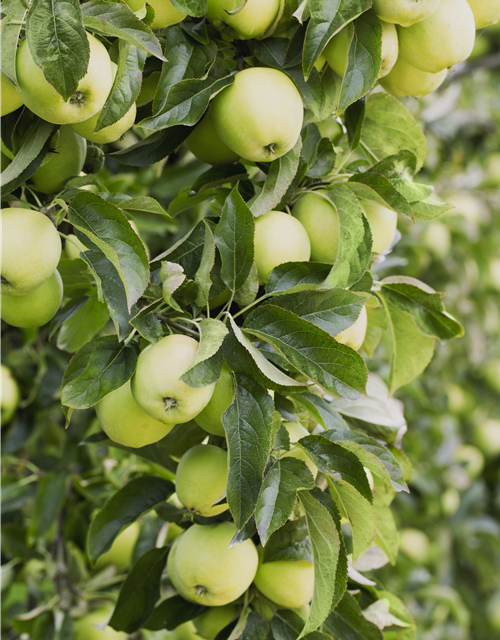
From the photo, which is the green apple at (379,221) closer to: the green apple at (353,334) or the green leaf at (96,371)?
the green apple at (353,334)

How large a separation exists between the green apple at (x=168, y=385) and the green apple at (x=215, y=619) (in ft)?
1.07

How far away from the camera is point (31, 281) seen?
53cm

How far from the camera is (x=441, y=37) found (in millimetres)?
613

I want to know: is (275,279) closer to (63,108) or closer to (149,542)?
(63,108)

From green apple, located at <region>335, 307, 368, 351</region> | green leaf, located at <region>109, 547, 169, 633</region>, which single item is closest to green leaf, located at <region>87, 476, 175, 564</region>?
green leaf, located at <region>109, 547, 169, 633</region>

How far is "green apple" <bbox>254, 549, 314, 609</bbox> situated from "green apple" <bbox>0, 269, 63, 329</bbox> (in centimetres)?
37

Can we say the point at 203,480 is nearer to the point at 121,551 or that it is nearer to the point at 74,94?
the point at 74,94

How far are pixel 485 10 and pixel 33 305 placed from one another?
0.63 meters

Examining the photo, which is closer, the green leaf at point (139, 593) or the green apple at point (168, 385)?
the green apple at point (168, 385)

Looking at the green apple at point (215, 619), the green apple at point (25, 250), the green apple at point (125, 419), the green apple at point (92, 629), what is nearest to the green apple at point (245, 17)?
the green apple at point (25, 250)

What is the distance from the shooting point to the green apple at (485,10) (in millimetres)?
689

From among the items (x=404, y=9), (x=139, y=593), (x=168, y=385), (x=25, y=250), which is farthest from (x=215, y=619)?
(x=404, y=9)

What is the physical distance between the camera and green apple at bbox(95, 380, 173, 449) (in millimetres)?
540

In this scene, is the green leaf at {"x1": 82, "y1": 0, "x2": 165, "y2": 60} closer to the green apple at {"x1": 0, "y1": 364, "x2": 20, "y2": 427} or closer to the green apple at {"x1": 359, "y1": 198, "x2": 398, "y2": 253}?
the green apple at {"x1": 359, "y1": 198, "x2": 398, "y2": 253}
